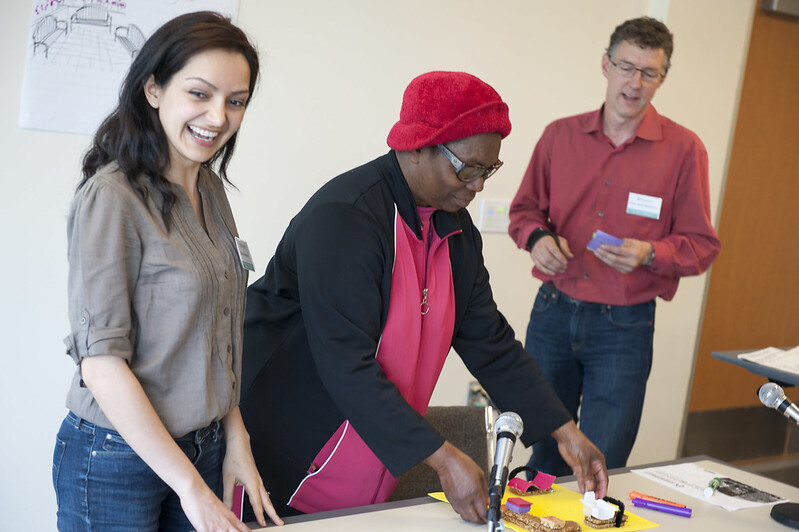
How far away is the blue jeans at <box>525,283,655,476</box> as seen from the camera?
2857mm

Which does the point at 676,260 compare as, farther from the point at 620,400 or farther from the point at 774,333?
the point at 774,333

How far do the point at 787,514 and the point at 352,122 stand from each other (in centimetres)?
231

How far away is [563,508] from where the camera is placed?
1812mm

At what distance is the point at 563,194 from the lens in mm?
3035

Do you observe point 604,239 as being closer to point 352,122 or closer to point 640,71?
point 640,71

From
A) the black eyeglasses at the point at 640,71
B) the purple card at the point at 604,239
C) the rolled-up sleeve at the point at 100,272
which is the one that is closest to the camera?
the rolled-up sleeve at the point at 100,272

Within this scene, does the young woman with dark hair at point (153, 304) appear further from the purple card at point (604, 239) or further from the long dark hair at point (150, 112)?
the purple card at point (604, 239)

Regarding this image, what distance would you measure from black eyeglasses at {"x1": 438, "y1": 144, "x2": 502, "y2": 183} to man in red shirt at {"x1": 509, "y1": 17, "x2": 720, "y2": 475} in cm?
114

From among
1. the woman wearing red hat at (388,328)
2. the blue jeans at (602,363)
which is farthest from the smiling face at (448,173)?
the blue jeans at (602,363)

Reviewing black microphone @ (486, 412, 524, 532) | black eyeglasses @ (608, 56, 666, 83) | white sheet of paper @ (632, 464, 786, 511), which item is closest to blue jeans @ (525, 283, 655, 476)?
white sheet of paper @ (632, 464, 786, 511)

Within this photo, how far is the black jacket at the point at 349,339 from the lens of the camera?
1.62m

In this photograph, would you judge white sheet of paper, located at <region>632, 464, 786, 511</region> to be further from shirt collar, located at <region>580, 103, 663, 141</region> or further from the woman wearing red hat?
shirt collar, located at <region>580, 103, 663, 141</region>

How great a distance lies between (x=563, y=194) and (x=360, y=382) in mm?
1680

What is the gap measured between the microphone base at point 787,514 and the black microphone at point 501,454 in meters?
0.87
